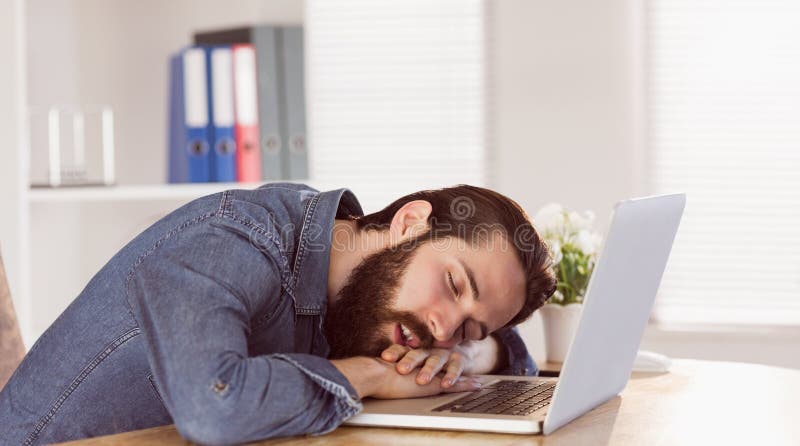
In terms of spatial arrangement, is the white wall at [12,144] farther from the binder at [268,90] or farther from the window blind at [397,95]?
the window blind at [397,95]

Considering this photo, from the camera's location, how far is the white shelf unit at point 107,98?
9.67ft

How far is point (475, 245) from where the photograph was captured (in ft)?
4.70

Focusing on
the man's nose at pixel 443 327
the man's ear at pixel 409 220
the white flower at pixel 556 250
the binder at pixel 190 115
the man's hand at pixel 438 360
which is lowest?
the man's hand at pixel 438 360

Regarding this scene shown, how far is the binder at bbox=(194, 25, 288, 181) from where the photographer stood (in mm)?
2912

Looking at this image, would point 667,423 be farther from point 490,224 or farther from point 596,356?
point 490,224

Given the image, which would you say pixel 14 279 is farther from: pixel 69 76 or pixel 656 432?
pixel 656 432

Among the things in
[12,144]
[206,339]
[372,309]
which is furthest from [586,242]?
[12,144]

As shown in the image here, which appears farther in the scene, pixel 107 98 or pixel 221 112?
pixel 107 98

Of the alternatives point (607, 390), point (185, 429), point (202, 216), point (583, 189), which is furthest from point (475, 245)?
point (583, 189)

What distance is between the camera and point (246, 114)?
2896 mm

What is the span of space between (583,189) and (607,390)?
1898mm

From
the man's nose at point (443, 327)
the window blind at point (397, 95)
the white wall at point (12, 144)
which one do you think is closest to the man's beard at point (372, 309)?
the man's nose at point (443, 327)

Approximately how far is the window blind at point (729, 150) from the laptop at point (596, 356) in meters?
1.86

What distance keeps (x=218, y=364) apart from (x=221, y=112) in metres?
1.83
